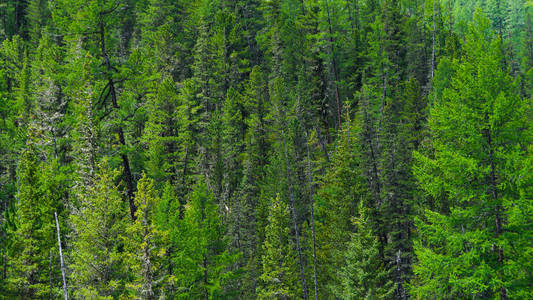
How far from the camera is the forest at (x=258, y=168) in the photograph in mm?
14938

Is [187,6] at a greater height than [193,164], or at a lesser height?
greater

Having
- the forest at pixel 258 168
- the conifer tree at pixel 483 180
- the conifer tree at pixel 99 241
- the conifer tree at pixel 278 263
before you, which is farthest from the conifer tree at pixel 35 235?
the conifer tree at pixel 483 180

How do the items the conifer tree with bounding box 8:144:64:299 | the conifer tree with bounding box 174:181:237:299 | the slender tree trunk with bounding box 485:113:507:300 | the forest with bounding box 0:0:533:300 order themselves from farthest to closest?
the conifer tree with bounding box 174:181:237:299 → the conifer tree with bounding box 8:144:64:299 → the forest with bounding box 0:0:533:300 → the slender tree trunk with bounding box 485:113:507:300

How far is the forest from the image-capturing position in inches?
588

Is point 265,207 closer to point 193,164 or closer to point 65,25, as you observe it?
point 193,164

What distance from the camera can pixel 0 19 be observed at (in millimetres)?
66250

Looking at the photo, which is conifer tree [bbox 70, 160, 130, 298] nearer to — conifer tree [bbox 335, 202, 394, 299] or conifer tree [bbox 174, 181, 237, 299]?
conifer tree [bbox 174, 181, 237, 299]

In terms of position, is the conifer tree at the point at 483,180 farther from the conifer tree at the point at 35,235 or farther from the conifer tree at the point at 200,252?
the conifer tree at the point at 35,235

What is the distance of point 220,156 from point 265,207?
698cm

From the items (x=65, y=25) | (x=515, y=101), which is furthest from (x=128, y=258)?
(x=515, y=101)

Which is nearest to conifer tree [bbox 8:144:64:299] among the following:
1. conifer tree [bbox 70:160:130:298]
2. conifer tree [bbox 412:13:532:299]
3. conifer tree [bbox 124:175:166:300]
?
conifer tree [bbox 70:160:130:298]

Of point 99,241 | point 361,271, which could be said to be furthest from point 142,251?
point 361,271

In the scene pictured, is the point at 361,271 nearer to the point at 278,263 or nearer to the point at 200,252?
the point at 278,263

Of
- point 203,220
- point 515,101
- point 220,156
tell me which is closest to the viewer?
point 515,101
